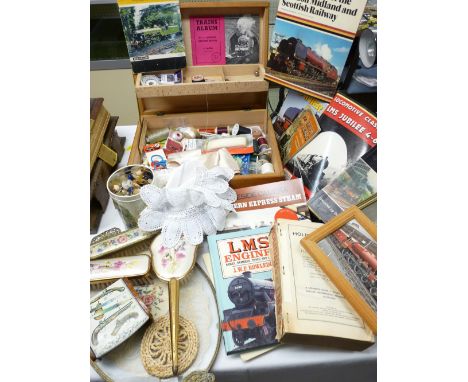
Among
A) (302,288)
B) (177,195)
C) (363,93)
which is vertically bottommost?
(302,288)

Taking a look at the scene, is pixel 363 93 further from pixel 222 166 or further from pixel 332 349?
pixel 332 349

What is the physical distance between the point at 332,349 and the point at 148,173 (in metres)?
0.56

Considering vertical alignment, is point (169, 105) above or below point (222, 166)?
above

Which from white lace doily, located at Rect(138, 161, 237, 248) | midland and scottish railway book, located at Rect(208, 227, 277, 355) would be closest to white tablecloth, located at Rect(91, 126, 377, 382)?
midland and scottish railway book, located at Rect(208, 227, 277, 355)

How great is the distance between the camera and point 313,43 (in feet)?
3.23

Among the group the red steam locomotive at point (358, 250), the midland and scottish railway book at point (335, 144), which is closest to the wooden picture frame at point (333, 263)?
the red steam locomotive at point (358, 250)

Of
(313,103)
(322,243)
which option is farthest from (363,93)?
(322,243)

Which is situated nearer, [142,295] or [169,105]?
[142,295]

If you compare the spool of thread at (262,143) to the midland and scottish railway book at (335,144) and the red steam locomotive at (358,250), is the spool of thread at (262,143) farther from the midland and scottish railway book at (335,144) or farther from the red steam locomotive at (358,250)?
the red steam locomotive at (358,250)

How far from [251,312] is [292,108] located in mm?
729

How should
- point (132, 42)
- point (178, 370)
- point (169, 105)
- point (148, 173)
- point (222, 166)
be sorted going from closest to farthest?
point (178, 370) → point (148, 173) → point (222, 166) → point (132, 42) → point (169, 105)

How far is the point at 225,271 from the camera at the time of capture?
0.70 metres

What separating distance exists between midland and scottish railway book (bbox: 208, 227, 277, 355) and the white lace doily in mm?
46

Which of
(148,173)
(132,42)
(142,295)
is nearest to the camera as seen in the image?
(142,295)
